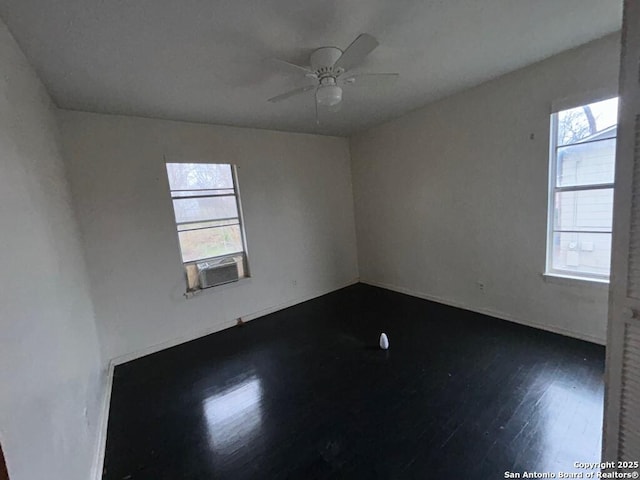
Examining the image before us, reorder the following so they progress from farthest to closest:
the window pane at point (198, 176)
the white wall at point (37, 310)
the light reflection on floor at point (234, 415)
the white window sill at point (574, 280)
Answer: the window pane at point (198, 176)
the white window sill at point (574, 280)
the light reflection on floor at point (234, 415)
the white wall at point (37, 310)

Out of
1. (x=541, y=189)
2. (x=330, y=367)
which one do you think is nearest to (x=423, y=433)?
(x=330, y=367)

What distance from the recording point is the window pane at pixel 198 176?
127 inches

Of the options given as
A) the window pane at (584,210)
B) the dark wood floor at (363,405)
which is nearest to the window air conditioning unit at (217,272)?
the dark wood floor at (363,405)

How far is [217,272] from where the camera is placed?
11.3ft

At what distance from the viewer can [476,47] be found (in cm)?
214

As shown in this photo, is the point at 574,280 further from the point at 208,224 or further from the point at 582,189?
the point at 208,224

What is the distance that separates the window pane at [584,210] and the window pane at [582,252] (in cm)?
8

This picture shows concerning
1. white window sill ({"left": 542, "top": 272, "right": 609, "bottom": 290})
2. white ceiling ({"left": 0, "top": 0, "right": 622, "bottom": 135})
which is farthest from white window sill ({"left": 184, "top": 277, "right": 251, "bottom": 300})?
white window sill ({"left": 542, "top": 272, "right": 609, "bottom": 290})

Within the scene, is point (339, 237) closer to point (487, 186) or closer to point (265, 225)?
point (265, 225)

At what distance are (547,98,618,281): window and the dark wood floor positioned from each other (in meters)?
0.79

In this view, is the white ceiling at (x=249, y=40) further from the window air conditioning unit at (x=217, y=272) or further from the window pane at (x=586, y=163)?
the window air conditioning unit at (x=217, y=272)

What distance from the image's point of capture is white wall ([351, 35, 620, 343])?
8.32 ft

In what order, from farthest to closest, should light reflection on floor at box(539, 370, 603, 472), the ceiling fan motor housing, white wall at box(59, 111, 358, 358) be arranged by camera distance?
white wall at box(59, 111, 358, 358)
the ceiling fan motor housing
light reflection on floor at box(539, 370, 603, 472)

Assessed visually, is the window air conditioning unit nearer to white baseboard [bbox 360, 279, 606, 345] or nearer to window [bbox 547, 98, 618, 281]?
white baseboard [bbox 360, 279, 606, 345]
